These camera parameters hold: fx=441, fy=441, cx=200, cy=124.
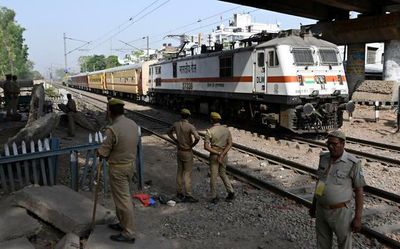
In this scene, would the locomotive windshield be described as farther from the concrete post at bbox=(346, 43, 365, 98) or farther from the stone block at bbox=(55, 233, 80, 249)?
the concrete post at bbox=(346, 43, 365, 98)

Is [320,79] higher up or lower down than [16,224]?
higher up

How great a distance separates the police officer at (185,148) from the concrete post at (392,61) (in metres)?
18.0

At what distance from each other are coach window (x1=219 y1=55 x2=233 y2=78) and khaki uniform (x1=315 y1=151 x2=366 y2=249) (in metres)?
12.9

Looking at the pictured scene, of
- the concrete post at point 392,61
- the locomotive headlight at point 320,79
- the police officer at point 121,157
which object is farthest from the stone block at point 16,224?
the concrete post at point 392,61

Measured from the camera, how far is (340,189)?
13.7 feet

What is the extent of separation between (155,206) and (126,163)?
7.14 feet

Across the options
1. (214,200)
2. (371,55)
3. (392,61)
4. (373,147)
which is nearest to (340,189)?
(214,200)

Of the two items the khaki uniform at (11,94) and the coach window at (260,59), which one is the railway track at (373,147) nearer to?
the coach window at (260,59)

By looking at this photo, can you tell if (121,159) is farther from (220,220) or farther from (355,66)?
(355,66)

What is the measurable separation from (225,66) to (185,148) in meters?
10.4

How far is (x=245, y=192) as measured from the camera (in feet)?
27.1

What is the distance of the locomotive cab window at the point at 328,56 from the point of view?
47.3 feet

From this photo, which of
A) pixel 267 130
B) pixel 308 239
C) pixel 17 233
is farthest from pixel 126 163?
pixel 267 130

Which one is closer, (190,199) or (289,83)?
(190,199)
